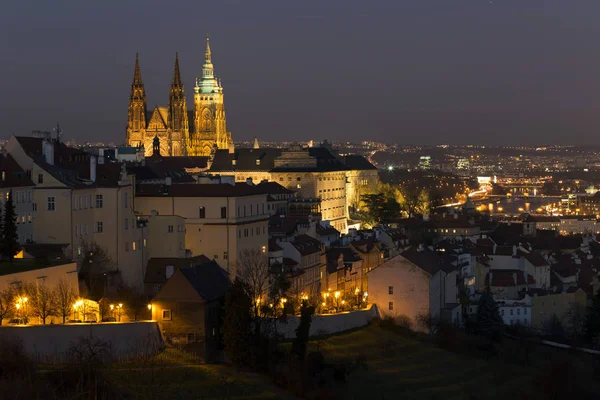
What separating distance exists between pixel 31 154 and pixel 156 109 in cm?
11021

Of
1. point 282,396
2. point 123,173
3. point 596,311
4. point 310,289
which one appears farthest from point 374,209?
point 282,396

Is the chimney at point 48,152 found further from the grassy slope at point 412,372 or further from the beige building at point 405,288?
the beige building at point 405,288

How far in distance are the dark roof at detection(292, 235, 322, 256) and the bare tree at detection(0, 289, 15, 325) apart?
21.1m

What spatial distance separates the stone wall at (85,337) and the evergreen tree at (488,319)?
73.0ft

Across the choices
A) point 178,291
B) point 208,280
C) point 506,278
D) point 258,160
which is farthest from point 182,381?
point 258,160

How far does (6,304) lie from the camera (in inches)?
1695

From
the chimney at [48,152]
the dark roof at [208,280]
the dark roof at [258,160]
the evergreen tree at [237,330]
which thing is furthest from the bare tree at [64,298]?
the dark roof at [258,160]

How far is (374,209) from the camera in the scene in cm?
11206

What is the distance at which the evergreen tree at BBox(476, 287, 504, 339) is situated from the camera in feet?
206

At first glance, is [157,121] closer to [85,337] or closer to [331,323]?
[331,323]

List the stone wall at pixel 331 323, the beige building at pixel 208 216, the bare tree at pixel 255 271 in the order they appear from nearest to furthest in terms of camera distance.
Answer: the stone wall at pixel 331 323
the bare tree at pixel 255 271
the beige building at pixel 208 216

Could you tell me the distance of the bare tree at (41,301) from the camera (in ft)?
144

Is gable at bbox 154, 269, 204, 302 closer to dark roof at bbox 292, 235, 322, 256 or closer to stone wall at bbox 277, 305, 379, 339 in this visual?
stone wall at bbox 277, 305, 379, 339

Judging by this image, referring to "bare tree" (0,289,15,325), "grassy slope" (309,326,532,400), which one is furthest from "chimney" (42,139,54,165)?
"grassy slope" (309,326,532,400)
